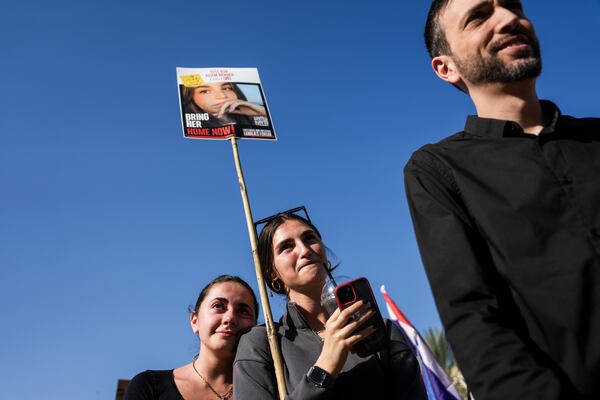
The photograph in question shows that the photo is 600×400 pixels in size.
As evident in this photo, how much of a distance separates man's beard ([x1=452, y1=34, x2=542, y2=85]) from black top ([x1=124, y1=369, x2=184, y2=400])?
2.97 metres

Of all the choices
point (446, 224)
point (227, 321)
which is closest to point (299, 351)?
point (227, 321)

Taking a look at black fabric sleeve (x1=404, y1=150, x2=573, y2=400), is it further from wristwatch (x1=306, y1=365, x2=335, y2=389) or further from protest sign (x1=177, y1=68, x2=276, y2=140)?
protest sign (x1=177, y1=68, x2=276, y2=140)

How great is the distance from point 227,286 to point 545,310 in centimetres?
305

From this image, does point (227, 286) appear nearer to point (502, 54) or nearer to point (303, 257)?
point (303, 257)

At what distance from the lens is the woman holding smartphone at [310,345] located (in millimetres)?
2652

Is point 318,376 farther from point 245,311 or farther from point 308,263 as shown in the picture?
point 245,311

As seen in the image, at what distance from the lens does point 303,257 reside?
337 centimetres

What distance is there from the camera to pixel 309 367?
3000mm

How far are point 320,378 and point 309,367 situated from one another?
1.26ft

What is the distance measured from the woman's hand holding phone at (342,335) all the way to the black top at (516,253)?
105cm

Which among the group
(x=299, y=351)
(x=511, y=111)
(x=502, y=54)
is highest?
(x=502, y=54)

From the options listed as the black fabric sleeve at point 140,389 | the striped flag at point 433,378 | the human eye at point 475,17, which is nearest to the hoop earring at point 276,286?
the black fabric sleeve at point 140,389

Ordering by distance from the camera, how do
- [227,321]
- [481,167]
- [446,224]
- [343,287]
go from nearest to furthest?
[446,224], [481,167], [343,287], [227,321]

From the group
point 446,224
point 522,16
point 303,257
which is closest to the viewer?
point 446,224
